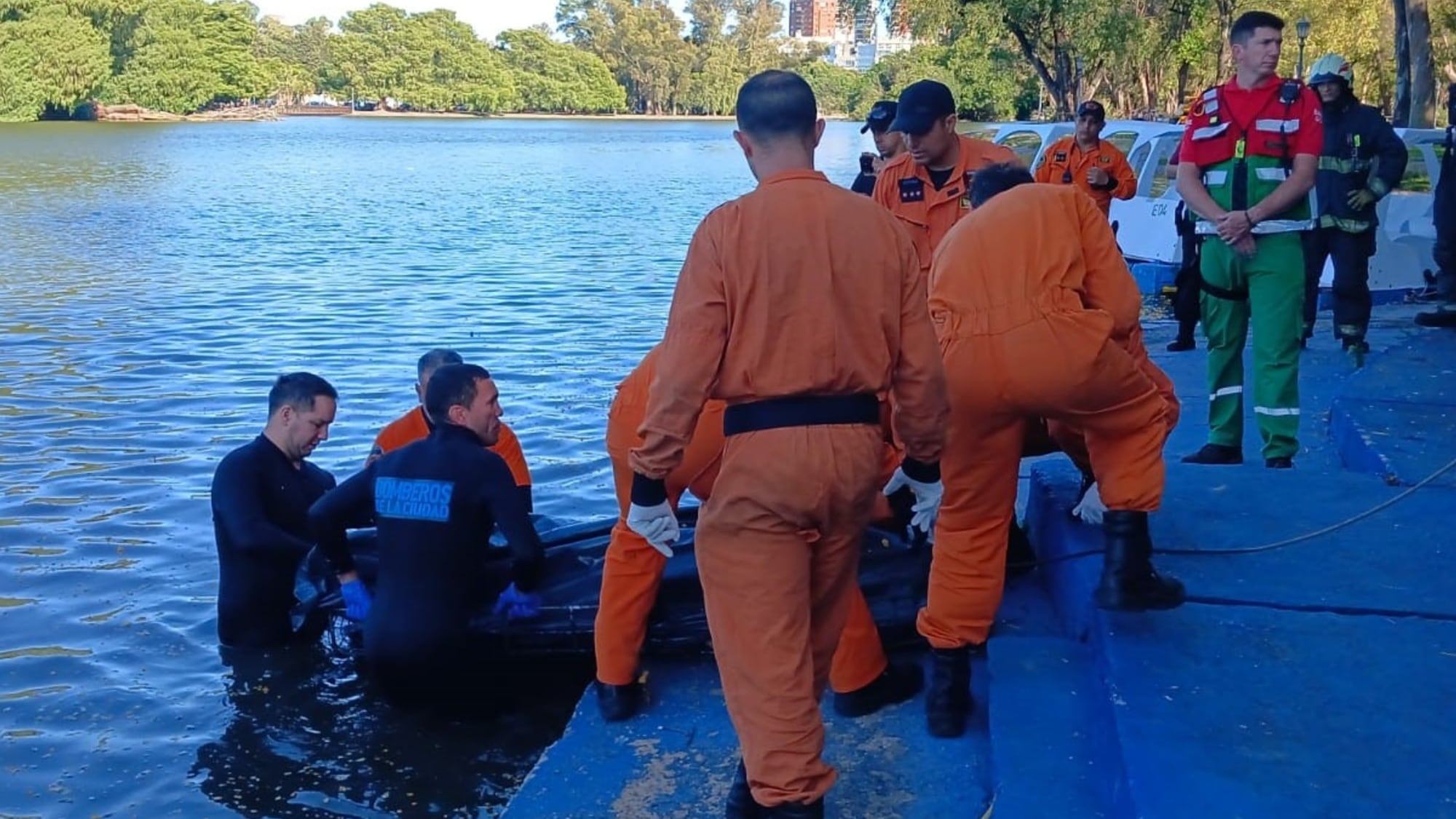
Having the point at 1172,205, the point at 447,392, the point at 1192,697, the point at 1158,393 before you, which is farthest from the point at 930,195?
the point at 1172,205

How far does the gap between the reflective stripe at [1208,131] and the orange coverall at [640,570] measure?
238cm

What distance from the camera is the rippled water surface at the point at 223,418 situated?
17.4 feet

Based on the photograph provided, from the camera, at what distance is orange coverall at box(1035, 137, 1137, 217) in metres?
11.0

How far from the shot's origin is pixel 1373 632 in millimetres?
3840

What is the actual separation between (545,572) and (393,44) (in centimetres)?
15718

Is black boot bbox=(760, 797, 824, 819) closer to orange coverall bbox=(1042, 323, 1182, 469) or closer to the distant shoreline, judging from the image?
orange coverall bbox=(1042, 323, 1182, 469)

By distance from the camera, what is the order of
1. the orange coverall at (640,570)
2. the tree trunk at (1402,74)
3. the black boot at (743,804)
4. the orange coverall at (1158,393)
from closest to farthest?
the black boot at (743,804), the orange coverall at (640,570), the orange coverall at (1158,393), the tree trunk at (1402,74)

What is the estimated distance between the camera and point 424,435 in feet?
19.5

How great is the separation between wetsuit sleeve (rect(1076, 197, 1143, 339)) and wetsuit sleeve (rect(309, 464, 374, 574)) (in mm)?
2665

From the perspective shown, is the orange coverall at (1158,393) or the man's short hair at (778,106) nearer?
the man's short hair at (778,106)

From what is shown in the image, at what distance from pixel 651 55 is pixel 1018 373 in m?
168

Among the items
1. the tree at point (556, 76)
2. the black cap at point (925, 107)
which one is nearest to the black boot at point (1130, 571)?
the black cap at point (925, 107)

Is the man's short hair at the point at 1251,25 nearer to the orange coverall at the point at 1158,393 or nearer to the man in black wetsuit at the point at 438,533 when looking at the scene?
the orange coverall at the point at 1158,393

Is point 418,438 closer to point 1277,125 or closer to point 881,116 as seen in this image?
point 881,116
